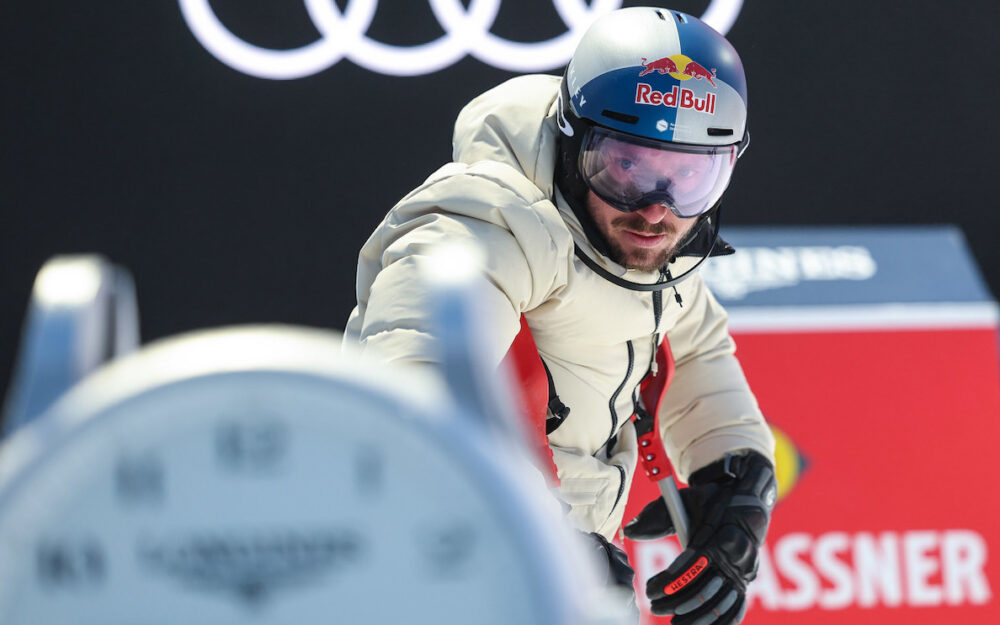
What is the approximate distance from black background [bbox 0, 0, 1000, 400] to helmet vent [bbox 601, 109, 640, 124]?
1922 mm

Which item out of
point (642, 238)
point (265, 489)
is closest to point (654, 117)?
point (642, 238)

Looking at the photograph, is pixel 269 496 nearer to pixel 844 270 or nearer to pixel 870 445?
pixel 870 445

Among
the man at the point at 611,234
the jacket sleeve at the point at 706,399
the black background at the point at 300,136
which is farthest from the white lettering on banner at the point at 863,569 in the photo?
the black background at the point at 300,136

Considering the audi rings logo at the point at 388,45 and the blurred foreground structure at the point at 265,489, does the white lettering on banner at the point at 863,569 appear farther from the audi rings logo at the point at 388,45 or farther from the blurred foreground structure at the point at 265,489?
the blurred foreground structure at the point at 265,489

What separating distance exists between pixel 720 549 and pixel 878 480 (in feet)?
4.12

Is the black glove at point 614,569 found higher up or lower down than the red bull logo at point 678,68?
lower down

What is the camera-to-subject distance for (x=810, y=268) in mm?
2846

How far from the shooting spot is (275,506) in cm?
44

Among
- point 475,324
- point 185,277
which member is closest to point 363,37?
point 185,277

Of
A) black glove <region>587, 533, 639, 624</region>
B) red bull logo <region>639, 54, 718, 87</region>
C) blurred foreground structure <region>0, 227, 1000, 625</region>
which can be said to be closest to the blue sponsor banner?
red bull logo <region>639, 54, 718, 87</region>

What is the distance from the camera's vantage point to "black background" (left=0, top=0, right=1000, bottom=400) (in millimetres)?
3129

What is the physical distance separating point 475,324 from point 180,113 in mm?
2930

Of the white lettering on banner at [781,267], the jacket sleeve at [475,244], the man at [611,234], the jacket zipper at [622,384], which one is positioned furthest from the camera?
the white lettering on banner at [781,267]

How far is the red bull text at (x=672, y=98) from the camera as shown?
1379 millimetres
